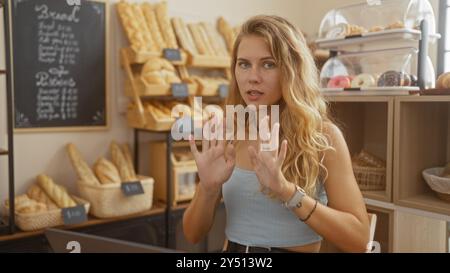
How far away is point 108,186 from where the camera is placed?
2199 mm

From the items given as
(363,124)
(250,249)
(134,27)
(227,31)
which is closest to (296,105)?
(250,249)

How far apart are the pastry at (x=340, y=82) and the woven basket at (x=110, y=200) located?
1149 mm

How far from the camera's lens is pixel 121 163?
241 cm

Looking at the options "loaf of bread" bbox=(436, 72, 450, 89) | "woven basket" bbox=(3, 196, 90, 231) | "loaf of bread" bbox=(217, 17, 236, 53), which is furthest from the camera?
"loaf of bread" bbox=(217, 17, 236, 53)

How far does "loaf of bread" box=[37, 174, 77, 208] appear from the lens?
2105 mm

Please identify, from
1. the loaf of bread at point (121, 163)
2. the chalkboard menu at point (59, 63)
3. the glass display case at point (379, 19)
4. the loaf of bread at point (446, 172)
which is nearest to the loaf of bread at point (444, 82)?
the glass display case at point (379, 19)

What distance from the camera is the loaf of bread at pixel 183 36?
2648 mm

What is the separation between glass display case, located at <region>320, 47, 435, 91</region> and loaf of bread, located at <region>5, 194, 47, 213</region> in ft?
4.96

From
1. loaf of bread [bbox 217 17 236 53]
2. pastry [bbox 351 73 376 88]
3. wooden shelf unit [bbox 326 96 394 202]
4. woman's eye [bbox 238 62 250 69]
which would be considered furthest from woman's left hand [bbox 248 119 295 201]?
loaf of bread [bbox 217 17 236 53]

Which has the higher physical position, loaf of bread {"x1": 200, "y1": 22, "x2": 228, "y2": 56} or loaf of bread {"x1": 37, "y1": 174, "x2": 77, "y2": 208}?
loaf of bread {"x1": 200, "y1": 22, "x2": 228, "y2": 56}

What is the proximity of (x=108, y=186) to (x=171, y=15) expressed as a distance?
1.22 meters

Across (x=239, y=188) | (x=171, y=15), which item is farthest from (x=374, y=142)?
(x=171, y=15)

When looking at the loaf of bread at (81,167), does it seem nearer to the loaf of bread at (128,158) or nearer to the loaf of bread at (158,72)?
the loaf of bread at (128,158)

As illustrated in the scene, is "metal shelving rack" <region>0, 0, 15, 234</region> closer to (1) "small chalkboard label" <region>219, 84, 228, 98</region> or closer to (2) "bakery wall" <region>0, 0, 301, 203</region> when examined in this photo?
(2) "bakery wall" <region>0, 0, 301, 203</region>
